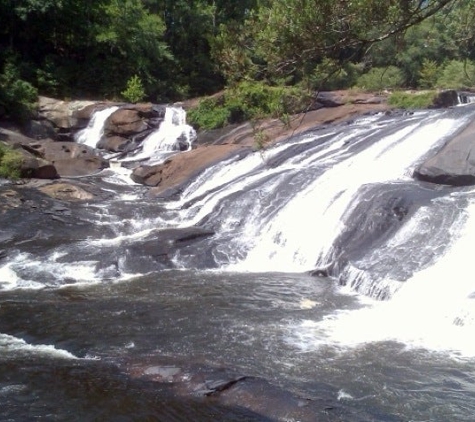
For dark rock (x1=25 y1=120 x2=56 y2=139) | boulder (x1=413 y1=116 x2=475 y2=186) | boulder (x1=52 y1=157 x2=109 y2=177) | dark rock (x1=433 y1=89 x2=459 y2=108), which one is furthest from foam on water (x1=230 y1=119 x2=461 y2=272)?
dark rock (x1=25 y1=120 x2=56 y2=139)

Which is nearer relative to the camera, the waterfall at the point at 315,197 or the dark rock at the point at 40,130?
the waterfall at the point at 315,197

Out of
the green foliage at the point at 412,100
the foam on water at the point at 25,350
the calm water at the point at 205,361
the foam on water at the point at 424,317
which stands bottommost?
the foam on water at the point at 424,317

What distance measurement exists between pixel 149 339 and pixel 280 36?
4901 millimetres

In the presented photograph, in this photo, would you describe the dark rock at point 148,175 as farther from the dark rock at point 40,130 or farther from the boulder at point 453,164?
the boulder at point 453,164

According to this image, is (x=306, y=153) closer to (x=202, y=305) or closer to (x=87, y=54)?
(x=202, y=305)

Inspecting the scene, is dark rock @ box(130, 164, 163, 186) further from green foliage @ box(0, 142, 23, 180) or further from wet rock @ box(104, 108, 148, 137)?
wet rock @ box(104, 108, 148, 137)

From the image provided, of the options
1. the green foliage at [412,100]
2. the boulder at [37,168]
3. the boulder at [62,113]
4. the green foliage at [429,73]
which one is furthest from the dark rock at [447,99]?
the boulder at [62,113]

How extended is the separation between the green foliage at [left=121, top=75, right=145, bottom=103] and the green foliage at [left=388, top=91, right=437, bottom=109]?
12198mm

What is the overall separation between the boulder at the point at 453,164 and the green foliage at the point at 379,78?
14.3 meters

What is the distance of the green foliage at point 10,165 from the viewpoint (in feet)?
64.7

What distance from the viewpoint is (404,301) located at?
35.6ft

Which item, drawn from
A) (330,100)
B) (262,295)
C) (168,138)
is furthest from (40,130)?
(262,295)

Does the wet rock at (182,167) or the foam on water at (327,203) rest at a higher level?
the wet rock at (182,167)

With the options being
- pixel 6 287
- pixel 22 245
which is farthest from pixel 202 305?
pixel 22 245
